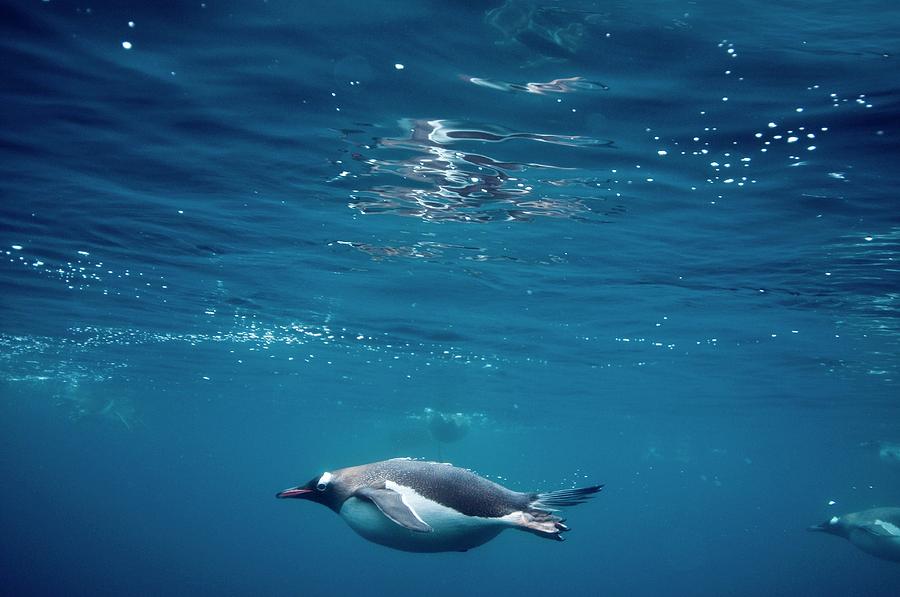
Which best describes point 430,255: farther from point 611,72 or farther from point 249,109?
point 611,72

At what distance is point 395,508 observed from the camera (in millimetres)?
4305

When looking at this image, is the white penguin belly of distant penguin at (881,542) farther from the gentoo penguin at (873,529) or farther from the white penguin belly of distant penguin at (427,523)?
the white penguin belly of distant penguin at (427,523)

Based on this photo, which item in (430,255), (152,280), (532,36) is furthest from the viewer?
(152,280)

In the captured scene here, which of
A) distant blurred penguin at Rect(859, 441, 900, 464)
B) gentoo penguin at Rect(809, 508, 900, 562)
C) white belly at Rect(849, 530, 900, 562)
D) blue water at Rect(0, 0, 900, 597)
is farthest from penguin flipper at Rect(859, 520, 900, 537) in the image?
distant blurred penguin at Rect(859, 441, 900, 464)

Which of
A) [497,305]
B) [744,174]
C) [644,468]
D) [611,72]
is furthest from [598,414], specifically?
[644,468]

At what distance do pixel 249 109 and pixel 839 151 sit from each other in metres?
9.42

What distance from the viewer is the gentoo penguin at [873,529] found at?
19.1 m

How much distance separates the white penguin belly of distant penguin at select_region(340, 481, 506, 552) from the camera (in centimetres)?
448

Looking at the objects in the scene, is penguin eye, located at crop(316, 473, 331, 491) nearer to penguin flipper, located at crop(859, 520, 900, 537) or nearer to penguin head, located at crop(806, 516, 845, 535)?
penguin flipper, located at crop(859, 520, 900, 537)

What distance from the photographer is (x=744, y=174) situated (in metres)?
10.2

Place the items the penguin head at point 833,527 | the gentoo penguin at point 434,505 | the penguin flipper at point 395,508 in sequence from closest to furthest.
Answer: the penguin flipper at point 395,508
the gentoo penguin at point 434,505
the penguin head at point 833,527

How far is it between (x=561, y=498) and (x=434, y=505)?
99 cm

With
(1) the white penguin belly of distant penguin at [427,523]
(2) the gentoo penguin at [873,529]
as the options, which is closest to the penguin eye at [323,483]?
(1) the white penguin belly of distant penguin at [427,523]

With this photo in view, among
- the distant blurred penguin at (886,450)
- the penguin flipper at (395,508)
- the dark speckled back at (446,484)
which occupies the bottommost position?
the distant blurred penguin at (886,450)
